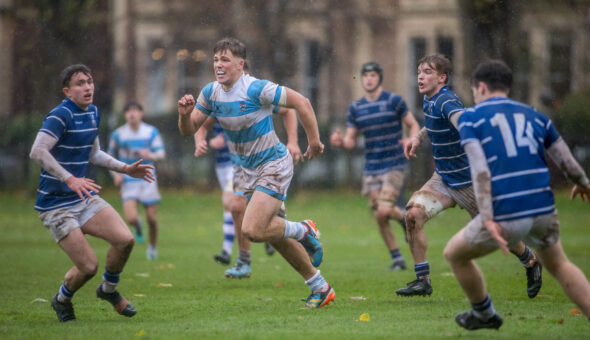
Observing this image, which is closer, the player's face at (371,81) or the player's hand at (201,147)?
the player's hand at (201,147)

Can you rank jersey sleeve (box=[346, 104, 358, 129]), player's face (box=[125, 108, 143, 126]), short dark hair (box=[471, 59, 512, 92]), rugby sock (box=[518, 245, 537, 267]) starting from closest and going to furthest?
1. short dark hair (box=[471, 59, 512, 92])
2. rugby sock (box=[518, 245, 537, 267])
3. jersey sleeve (box=[346, 104, 358, 129])
4. player's face (box=[125, 108, 143, 126])

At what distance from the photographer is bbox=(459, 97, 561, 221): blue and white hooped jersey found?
5.32 metres

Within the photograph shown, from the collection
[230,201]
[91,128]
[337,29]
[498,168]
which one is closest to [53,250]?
[230,201]

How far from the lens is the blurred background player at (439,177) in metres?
7.41

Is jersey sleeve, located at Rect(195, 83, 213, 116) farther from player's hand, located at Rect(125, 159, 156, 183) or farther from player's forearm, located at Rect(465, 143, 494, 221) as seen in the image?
player's forearm, located at Rect(465, 143, 494, 221)

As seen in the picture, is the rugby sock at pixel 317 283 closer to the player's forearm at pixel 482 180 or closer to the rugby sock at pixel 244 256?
the player's forearm at pixel 482 180

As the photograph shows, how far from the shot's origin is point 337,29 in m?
23.7

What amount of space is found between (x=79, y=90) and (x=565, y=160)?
368 centimetres

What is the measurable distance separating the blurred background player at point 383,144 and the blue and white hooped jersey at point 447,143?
2592 millimetres

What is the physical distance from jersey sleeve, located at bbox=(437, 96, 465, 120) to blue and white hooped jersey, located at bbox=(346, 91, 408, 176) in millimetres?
2766

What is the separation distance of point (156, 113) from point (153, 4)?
3.18m

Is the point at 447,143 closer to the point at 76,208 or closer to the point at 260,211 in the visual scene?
the point at 260,211

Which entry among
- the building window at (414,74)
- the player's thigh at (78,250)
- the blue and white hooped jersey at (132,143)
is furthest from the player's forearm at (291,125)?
the building window at (414,74)

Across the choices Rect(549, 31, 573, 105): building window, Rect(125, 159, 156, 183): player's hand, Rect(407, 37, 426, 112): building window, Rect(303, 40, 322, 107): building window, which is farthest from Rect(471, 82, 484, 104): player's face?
Rect(303, 40, 322, 107): building window
